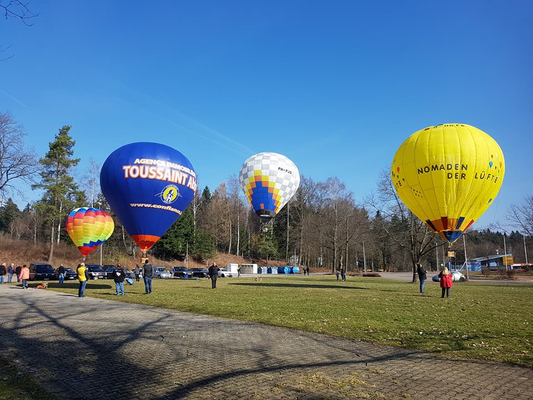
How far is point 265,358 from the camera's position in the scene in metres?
6.90

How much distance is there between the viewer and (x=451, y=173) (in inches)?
807

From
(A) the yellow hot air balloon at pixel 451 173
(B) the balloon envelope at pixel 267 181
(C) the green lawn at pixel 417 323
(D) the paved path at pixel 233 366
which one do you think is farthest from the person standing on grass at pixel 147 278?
(B) the balloon envelope at pixel 267 181

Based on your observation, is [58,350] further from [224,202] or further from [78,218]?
[224,202]

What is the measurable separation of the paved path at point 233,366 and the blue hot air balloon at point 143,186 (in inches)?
502

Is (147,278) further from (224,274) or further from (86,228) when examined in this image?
(224,274)

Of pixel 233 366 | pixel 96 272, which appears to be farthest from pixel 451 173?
pixel 96 272

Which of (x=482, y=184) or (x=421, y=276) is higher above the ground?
(x=482, y=184)

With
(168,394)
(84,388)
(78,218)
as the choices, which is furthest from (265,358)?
(78,218)

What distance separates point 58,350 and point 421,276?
19.3 m

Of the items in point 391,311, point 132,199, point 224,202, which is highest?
point 224,202

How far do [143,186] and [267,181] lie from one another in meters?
21.6

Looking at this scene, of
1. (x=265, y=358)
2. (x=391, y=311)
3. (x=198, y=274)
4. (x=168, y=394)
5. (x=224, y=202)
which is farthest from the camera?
(x=224, y=202)

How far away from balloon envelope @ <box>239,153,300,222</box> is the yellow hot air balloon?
21144 mm

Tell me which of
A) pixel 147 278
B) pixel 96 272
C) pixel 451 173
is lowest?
pixel 96 272
